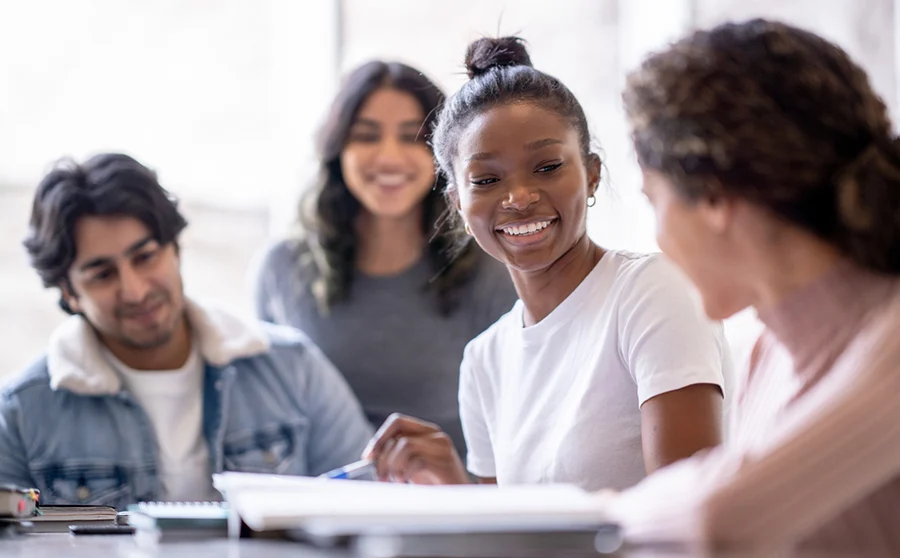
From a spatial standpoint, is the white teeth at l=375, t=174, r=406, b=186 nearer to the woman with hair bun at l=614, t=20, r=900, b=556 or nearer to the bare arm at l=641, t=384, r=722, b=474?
the bare arm at l=641, t=384, r=722, b=474

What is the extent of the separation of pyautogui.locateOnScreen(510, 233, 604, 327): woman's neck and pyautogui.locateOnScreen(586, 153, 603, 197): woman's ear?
0.26 ft

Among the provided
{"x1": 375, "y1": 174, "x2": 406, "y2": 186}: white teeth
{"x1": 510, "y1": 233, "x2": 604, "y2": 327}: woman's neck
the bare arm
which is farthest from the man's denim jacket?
the bare arm

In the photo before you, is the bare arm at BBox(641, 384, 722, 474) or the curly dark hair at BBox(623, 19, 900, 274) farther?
the bare arm at BBox(641, 384, 722, 474)

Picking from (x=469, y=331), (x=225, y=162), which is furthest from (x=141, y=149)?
(x=469, y=331)

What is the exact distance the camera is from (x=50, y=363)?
211cm

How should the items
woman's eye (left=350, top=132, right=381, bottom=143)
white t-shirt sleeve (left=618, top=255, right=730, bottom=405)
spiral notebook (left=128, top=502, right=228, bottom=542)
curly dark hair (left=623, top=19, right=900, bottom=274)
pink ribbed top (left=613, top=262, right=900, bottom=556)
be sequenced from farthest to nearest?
woman's eye (left=350, top=132, right=381, bottom=143), white t-shirt sleeve (left=618, top=255, right=730, bottom=405), spiral notebook (left=128, top=502, right=228, bottom=542), curly dark hair (left=623, top=19, right=900, bottom=274), pink ribbed top (left=613, top=262, right=900, bottom=556)

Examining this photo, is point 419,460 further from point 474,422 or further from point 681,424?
point 681,424

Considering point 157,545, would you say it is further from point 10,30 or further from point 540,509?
point 10,30

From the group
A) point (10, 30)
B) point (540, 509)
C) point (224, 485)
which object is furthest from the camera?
point (10, 30)

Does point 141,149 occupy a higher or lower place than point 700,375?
higher

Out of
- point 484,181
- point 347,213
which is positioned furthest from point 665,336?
point 347,213

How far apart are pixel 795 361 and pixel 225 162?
7.36 ft

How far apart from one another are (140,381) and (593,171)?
3.64ft

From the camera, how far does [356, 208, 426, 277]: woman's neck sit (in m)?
2.47
